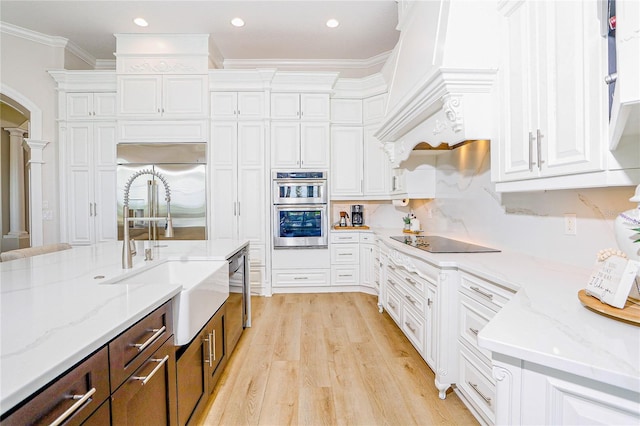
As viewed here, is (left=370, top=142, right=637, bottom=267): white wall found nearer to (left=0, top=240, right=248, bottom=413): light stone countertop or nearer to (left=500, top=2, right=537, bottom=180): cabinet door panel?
(left=500, top=2, right=537, bottom=180): cabinet door panel

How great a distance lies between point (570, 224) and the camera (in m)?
1.71

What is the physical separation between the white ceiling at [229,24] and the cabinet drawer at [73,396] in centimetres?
367

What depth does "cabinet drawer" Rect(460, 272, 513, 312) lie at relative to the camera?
1429 millimetres

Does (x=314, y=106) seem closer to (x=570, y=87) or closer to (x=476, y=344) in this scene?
(x=570, y=87)

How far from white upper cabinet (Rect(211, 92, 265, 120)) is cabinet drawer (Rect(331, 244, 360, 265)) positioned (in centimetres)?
208

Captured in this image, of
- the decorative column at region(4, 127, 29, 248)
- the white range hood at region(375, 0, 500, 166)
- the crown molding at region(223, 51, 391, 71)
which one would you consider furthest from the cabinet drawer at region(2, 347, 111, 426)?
the decorative column at region(4, 127, 29, 248)

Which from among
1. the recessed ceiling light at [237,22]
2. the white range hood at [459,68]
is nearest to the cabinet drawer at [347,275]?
the white range hood at [459,68]

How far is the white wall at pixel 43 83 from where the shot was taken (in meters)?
3.71

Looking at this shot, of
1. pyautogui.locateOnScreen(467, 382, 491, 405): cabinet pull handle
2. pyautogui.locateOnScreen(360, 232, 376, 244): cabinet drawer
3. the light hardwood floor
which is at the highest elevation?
pyautogui.locateOnScreen(360, 232, 376, 244): cabinet drawer

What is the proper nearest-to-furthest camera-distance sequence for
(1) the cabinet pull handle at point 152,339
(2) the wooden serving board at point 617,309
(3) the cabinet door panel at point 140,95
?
(2) the wooden serving board at point 617,309 < (1) the cabinet pull handle at point 152,339 < (3) the cabinet door panel at point 140,95

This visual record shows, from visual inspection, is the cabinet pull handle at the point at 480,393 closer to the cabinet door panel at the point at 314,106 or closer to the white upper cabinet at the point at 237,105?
the cabinet door panel at the point at 314,106

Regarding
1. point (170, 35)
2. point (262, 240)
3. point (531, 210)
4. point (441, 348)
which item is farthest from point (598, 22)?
point (170, 35)

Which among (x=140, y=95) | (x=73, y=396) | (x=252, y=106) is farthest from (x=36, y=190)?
(x=73, y=396)

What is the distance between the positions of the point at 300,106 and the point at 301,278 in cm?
235
